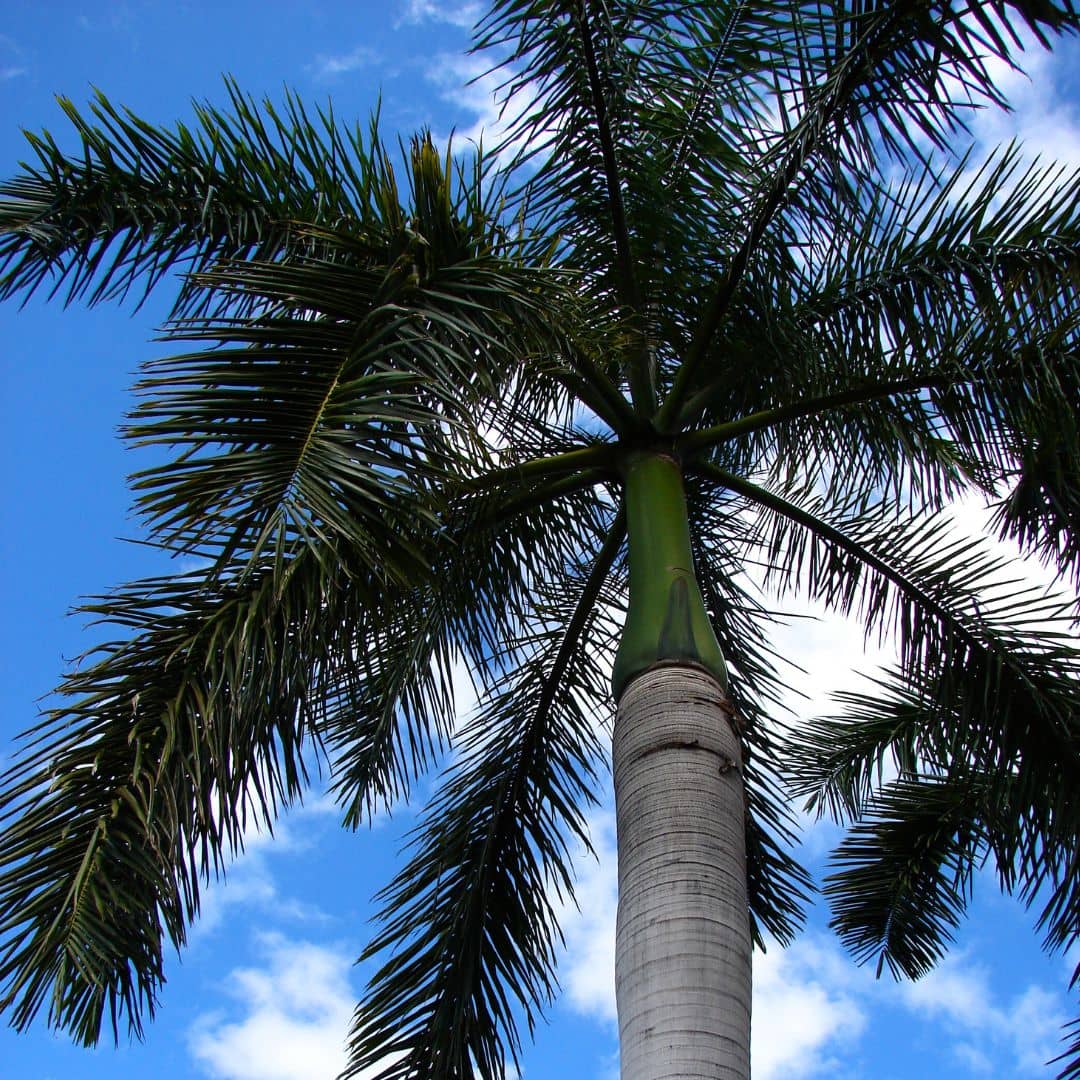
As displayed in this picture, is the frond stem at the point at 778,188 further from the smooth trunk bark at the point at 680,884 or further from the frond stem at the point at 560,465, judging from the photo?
the smooth trunk bark at the point at 680,884

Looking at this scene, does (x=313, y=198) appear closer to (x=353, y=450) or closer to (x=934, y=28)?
(x=353, y=450)

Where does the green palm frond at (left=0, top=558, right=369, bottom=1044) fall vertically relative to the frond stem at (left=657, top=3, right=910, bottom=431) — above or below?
below

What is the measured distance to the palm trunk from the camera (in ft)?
14.4

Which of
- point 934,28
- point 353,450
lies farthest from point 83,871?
point 934,28

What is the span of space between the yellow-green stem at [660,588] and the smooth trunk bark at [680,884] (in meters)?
0.11

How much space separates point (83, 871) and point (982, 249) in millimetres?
5019

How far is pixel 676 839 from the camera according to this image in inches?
192

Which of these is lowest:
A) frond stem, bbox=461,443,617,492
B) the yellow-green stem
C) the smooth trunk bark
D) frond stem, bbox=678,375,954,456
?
the smooth trunk bark

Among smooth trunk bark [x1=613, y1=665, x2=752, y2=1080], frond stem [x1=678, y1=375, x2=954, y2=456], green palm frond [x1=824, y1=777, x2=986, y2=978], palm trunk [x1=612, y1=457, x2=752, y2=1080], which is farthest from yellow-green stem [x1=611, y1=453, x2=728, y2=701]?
green palm frond [x1=824, y1=777, x2=986, y2=978]

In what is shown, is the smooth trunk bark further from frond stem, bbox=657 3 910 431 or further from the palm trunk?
frond stem, bbox=657 3 910 431

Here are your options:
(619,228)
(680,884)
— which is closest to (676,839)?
(680,884)

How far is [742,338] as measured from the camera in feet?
22.3

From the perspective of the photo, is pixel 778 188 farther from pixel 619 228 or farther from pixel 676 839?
pixel 676 839

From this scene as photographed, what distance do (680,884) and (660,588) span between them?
1571mm
